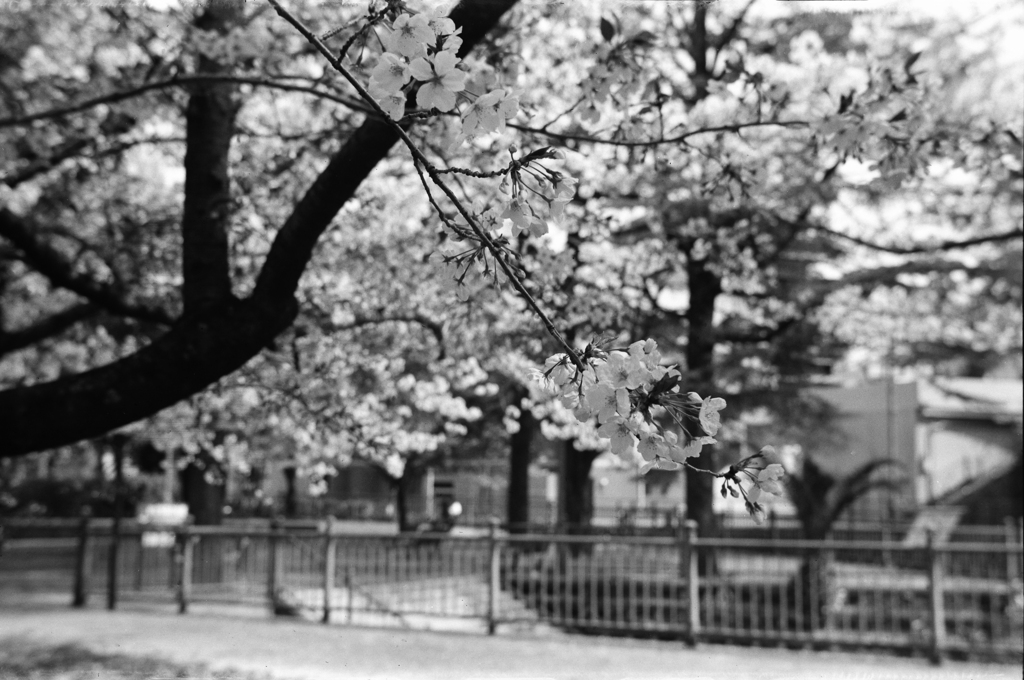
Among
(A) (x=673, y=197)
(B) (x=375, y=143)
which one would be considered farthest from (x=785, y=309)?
(B) (x=375, y=143)

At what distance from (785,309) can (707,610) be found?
4.40 metres

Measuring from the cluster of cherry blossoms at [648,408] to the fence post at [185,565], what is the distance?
38.8 feet

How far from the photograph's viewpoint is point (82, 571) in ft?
44.1

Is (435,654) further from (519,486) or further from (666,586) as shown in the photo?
(666,586)

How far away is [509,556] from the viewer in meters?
10.8

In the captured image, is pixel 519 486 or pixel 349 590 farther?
pixel 349 590

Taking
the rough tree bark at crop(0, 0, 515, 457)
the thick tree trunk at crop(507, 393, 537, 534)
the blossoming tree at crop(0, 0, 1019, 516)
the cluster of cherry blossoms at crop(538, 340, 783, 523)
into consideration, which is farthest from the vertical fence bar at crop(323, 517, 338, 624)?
the cluster of cherry blossoms at crop(538, 340, 783, 523)

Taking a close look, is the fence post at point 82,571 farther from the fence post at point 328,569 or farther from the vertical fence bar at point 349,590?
the vertical fence bar at point 349,590

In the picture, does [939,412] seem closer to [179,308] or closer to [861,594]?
[861,594]

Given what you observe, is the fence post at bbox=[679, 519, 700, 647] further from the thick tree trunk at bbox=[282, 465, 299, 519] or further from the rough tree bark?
the rough tree bark

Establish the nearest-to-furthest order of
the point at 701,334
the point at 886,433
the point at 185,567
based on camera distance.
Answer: the point at 701,334 → the point at 185,567 → the point at 886,433

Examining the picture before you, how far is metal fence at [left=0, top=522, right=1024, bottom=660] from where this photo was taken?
998 cm

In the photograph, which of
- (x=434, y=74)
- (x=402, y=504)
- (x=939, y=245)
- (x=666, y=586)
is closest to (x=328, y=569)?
(x=402, y=504)

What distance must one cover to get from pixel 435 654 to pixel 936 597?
211 inches
